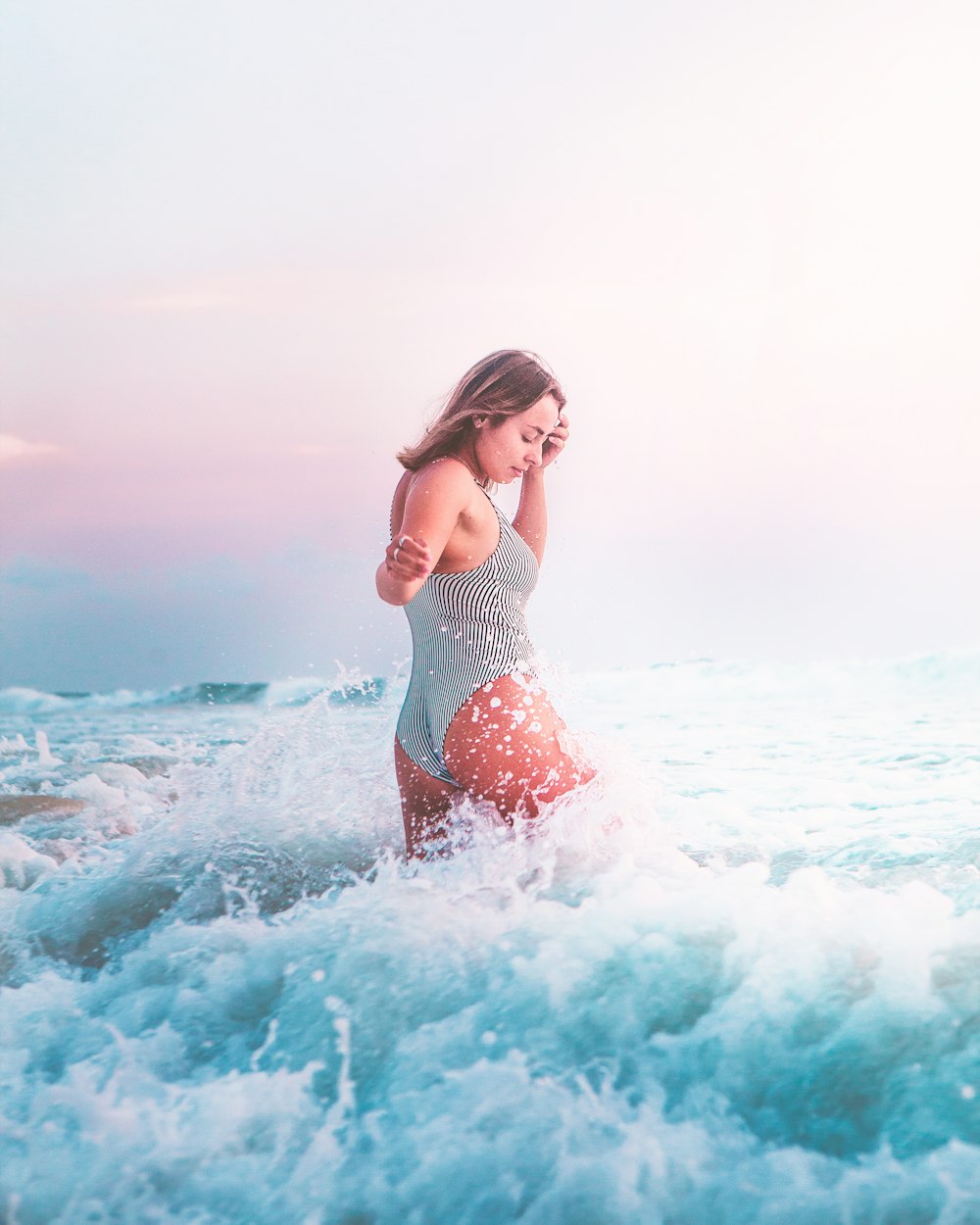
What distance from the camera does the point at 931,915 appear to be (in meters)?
2.37

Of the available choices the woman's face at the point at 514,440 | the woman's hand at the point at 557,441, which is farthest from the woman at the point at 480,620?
the woman's hand at the point at 557,441

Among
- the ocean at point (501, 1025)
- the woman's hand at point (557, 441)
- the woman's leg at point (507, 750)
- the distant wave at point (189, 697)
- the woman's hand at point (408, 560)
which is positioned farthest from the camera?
the distant wave at point (189, 697)

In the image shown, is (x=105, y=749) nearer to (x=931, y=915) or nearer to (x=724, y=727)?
(x=724, y=727)

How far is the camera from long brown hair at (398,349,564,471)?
9.60ft

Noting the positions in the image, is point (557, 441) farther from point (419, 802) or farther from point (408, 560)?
point (419, 802)

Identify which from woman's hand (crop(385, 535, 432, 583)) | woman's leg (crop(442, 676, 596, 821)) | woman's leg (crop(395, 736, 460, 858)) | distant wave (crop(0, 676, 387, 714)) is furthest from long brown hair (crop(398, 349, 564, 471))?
distant wave (crop(0, 676, 387, 714))

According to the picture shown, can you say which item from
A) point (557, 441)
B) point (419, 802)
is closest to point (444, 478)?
point (557, 441)

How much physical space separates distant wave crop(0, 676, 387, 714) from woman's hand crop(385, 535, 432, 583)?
13.0 metres

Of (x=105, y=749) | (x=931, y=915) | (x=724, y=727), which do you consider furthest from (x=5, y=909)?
(x=724, y=727)

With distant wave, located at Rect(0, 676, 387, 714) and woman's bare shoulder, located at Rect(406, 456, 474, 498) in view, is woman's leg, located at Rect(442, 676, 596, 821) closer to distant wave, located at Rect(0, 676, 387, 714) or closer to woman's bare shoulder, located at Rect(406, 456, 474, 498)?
woman's bare shoulder, located at Rect(406, 456, 474, 498)

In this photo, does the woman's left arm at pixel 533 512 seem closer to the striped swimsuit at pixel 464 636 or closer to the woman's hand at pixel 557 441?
the woman's hand at pixel 557 441

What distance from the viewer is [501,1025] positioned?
2.13 metres

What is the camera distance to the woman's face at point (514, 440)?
2.95 metres

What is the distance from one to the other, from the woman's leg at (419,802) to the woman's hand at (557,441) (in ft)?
3.49
